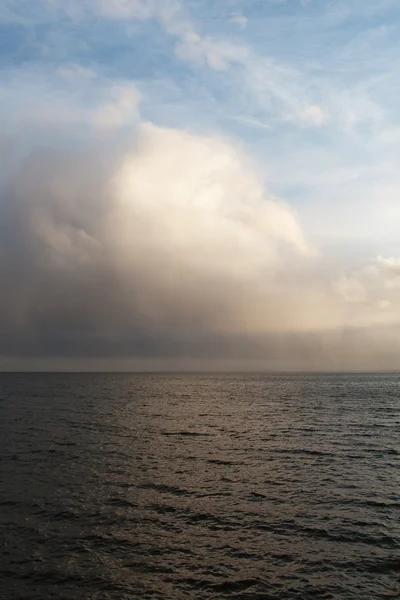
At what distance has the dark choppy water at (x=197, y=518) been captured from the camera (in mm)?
17438

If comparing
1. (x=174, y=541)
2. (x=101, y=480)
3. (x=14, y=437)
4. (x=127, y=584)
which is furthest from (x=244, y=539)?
(x=14, y=437)

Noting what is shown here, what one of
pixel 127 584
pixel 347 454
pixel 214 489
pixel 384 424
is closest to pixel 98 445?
pixel 214 489

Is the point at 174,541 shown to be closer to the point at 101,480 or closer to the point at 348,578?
the point at 348,578

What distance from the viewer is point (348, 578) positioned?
17.9 metres

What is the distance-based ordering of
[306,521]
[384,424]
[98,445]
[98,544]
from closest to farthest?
1. [98,544]
2. [306,521]
3. [98,445]
4. [384,424]

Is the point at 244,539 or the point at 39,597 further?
the point at 244,539

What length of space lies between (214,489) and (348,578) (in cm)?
1370

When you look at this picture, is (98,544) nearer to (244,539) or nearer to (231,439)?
(244,539)

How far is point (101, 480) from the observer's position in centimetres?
3231

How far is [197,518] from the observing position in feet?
80.9

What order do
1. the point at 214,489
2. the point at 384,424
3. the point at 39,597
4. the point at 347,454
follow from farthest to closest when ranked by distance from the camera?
1. the point at 384,424
2. the point at 347,454
3. the point at 214,489
4. the point at 39,597

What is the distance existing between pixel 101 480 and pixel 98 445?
14848 mm

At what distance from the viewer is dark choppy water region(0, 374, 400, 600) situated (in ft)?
57.2

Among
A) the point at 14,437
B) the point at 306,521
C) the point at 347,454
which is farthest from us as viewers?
the point at 14,437
